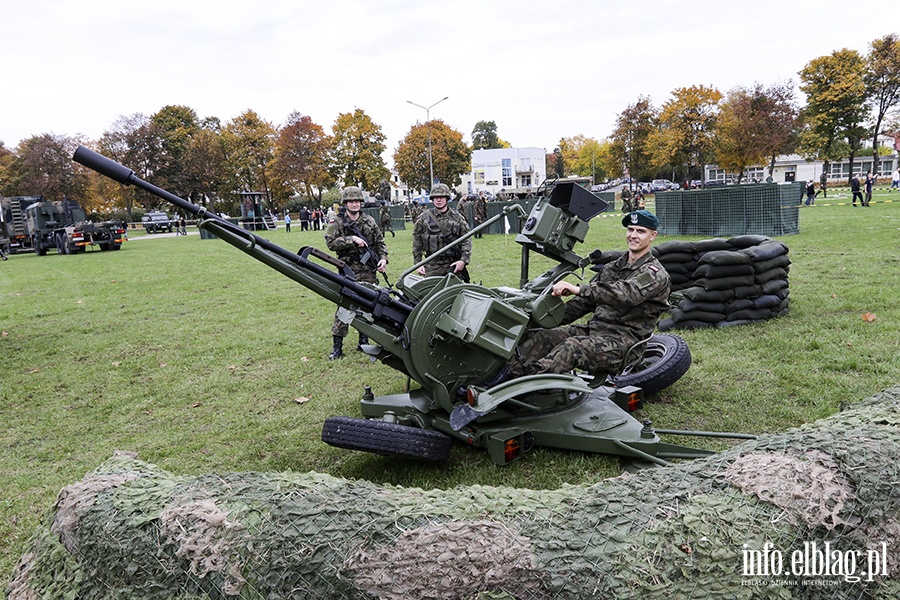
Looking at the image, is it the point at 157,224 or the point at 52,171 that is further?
the point at 157,224

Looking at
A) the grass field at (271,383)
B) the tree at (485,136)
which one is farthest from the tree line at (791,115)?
the tree at (485,136)

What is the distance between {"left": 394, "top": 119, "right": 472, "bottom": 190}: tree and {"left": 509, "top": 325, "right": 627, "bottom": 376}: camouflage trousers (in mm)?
71555

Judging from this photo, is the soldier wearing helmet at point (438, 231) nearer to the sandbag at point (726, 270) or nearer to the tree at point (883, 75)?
the sandbag at point (726, 270)

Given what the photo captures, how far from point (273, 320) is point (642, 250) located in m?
7.09

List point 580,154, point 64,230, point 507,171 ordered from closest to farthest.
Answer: point 64,230 → point 507,171 → point 580,154

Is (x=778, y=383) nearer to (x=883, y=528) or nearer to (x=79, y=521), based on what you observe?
(x=883, y=528)

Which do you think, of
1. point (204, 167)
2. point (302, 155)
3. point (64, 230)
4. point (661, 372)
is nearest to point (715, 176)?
point (302, 155)

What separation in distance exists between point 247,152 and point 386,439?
57.6m

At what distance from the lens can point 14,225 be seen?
28750mm

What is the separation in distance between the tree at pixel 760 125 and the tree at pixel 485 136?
9017 cm

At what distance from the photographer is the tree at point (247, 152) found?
5619cm

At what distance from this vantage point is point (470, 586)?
7.38 feet

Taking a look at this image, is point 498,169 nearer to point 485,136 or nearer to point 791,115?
point 485,136

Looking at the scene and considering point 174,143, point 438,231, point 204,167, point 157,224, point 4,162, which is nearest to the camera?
point 438,231
